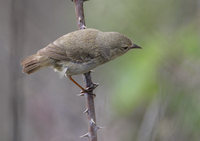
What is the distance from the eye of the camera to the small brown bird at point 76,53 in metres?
4.60

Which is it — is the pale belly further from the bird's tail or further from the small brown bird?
the bird's tail

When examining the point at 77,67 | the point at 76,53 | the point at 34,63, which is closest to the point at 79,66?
the point at 77,67

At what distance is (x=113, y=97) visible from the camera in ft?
16.0

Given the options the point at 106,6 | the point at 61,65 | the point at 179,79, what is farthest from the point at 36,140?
the point at 179,79

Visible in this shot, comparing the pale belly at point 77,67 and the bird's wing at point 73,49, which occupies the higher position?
the bird's wing at point 73,49

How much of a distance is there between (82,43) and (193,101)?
164cm

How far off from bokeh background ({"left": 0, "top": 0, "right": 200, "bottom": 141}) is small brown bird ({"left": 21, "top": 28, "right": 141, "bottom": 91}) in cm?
31

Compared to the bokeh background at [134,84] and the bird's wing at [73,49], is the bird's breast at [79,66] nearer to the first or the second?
the bird's wing at [73,49]

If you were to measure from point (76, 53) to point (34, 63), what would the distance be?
1.89 feet

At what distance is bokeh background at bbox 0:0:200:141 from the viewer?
3.15 m

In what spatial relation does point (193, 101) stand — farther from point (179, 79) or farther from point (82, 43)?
point (82, 43)

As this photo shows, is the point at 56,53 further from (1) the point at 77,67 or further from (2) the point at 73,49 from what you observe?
(1) the point at 77,67

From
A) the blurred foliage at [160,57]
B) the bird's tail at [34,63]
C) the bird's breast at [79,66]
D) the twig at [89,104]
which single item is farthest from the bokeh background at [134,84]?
the bird's breast at [79,66]

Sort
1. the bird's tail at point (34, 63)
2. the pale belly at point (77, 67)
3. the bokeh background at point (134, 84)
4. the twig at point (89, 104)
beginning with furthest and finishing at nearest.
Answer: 1. the pale belly at point (77, 67)
2. the bird's tail at point (34, 63)
3. the twig at point (89, 104)
4. the bokeh background at point (134, 84)
